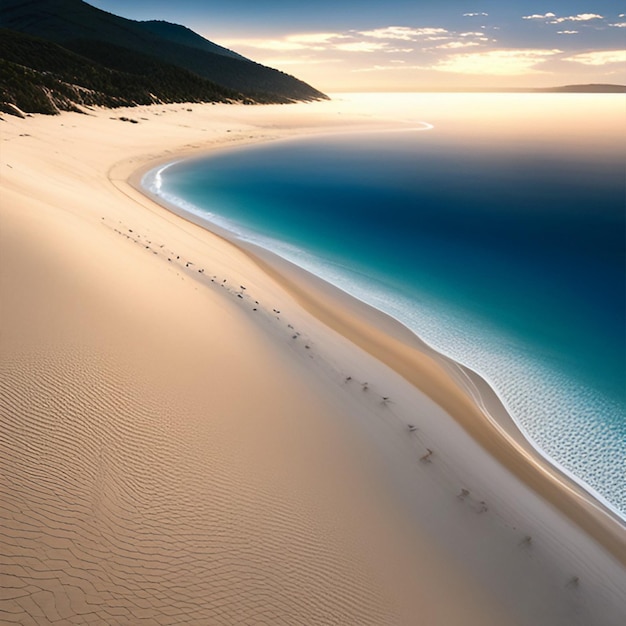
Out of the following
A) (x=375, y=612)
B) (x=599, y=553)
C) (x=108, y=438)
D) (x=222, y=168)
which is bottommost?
(x=599, y=553)

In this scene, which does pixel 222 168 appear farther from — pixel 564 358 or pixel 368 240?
pixel 564 358

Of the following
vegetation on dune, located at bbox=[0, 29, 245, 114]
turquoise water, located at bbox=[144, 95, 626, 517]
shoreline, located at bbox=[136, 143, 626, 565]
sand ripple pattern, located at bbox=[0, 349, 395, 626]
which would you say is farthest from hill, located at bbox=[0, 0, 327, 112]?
sand ripple pattern, located at bbox=[0, 349, 395, 626]

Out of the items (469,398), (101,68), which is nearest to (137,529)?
(469,398)

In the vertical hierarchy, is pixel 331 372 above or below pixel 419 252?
below

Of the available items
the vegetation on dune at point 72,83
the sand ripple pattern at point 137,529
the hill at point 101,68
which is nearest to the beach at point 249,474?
the sand ripple pattern at point 137,529

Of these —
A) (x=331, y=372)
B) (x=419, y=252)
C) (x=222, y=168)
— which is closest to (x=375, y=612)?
(x=331, y=372)

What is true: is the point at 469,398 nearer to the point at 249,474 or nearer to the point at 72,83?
the point at 249,474

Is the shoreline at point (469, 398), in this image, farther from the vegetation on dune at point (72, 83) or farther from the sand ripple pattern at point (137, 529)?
the vegetation on dune at point (72, 83)
